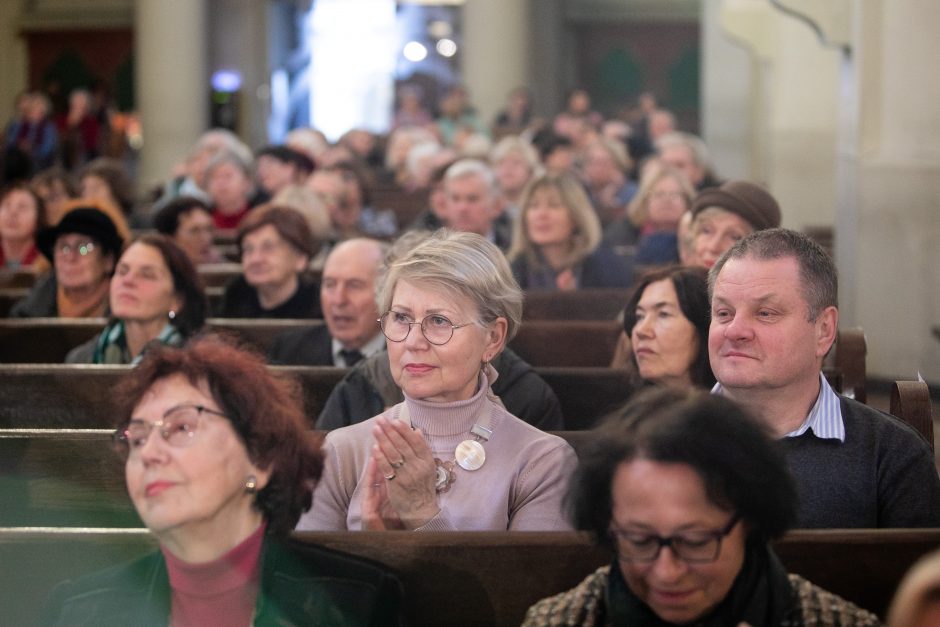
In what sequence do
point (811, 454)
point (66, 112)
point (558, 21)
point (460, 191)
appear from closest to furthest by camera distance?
point (811, 454)
point (460, 191)
point (66, 112)
point (558, 21)

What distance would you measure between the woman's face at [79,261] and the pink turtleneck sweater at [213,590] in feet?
12.6

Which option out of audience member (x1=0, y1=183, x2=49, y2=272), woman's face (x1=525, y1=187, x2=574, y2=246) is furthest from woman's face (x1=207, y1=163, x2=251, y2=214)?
woman's face (x1=525, y1=187, x2=574, y2=246)

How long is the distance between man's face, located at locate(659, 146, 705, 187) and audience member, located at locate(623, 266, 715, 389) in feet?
19.8

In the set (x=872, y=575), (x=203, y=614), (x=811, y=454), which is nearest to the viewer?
(x=203, y=614)

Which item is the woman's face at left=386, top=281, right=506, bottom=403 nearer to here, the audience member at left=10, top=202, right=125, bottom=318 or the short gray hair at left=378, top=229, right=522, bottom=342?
the short gray hair at left=378, top=229, right=522, bottom=342

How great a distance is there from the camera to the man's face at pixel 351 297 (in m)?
5.31

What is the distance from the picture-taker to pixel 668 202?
7723mm

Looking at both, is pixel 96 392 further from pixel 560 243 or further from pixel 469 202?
pixel 469 202

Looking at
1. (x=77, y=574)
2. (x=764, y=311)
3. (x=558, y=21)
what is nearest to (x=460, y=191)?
(x=764, y=311)

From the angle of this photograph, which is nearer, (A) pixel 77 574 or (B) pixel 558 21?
(A) pixel 77 574

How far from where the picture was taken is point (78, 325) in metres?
5.98

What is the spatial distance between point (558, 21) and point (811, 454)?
81.4ft

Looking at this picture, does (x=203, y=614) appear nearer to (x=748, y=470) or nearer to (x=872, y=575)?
(x=748, y=470)

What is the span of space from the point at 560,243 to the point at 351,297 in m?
1.82
